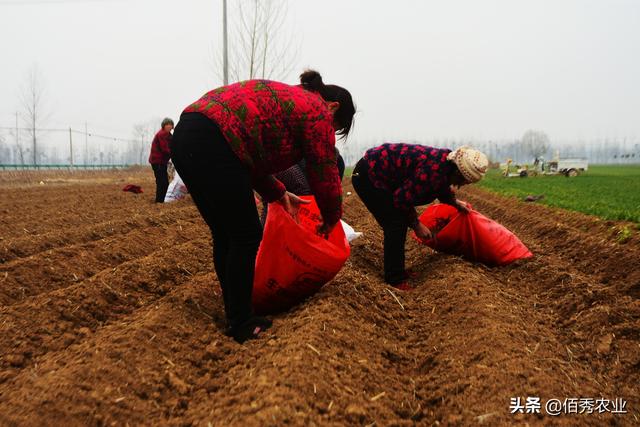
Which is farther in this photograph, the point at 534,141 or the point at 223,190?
the point at 534,141

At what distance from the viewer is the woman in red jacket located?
233 centimetres

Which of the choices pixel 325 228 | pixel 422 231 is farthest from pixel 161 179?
pixel 325 228

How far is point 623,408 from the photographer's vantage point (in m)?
2.11

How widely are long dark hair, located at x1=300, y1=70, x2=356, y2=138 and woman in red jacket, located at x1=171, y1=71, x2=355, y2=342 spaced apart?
451 millimetres

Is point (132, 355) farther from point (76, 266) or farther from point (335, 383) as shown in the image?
point (76, 266)

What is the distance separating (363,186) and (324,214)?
1.60m

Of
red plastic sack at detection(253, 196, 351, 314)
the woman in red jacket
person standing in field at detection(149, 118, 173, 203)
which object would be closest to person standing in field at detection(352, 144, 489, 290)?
red plastic sack at detection(253, 196, 351, 314)

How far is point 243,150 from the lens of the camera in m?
2.33

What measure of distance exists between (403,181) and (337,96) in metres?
1.32

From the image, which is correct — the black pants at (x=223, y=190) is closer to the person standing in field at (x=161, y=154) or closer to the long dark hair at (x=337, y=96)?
the long dark hair at (x=337, y=96)

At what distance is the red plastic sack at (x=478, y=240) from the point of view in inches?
178

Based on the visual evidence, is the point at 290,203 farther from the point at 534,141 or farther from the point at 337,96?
the point at 534,141

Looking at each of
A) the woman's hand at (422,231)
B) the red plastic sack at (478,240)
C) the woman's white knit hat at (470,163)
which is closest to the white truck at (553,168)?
the red plastic sack at (478,240)

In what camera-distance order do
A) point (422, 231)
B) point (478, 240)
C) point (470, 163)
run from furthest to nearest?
point (478, 240) → point (422, 231) → point (470, 163)
